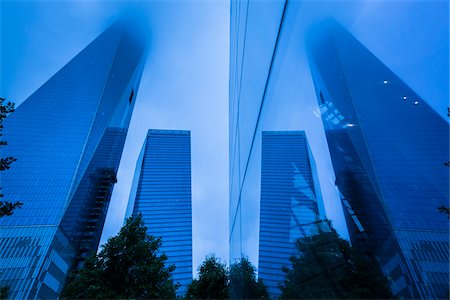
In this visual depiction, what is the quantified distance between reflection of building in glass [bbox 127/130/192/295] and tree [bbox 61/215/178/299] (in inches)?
2832

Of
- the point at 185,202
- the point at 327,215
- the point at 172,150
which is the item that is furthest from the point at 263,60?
the point at 172,150

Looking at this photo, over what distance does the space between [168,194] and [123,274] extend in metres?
86.6

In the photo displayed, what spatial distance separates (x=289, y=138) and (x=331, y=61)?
0.97 metres

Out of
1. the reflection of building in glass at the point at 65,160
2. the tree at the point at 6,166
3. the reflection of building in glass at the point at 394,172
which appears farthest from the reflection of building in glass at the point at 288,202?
the reflection of building in glass at the point at 65,160

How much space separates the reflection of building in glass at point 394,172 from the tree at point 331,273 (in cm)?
7

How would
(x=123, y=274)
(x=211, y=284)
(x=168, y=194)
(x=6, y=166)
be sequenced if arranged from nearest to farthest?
(x=6, y=166) → (x=123, y=274) → (x=211, y=284) → (x=168, y=194)

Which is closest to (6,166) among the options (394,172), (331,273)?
(331,273)

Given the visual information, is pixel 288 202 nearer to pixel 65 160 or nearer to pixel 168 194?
pixel 65 160

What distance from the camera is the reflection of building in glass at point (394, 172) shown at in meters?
0.66

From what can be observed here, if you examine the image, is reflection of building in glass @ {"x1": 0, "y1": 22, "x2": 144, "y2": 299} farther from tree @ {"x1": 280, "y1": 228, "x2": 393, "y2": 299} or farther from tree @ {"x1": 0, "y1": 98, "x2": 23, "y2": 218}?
tree @ {"x1": 280, "y1": 228, "x2": 393, "y2": 299}

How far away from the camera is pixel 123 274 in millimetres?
11586

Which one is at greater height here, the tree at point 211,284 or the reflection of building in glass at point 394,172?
the tree at point 211,284

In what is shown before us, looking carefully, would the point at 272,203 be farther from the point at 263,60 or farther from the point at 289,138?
the point at 263,60

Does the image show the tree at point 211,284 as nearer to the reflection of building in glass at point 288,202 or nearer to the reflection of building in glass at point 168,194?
the reflection of building in glass at point 288,202
